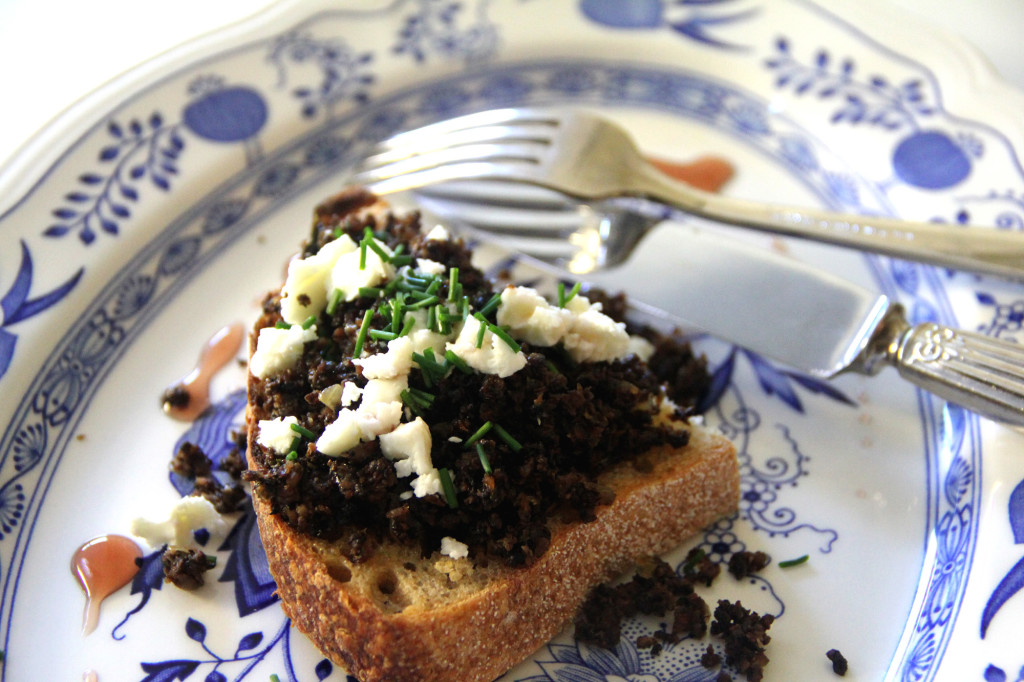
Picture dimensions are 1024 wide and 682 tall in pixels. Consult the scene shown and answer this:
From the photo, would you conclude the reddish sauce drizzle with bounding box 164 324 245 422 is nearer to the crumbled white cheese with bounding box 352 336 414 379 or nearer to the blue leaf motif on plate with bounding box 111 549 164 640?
the blue leaf motif on plate with bounding box 111 549 164 640

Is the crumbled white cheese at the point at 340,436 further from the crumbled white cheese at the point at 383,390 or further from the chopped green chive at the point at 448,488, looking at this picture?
the chopped green chive at the point at 448,488

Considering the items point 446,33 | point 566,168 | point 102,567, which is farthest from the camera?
point 446,33

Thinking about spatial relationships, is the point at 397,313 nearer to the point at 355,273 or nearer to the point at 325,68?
the point at 355,273

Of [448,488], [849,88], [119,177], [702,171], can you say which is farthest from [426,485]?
[849,88]

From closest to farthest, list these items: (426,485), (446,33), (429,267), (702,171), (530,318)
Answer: (426,485) → (530,318) → (429,267) → (702,171) → (446,33)

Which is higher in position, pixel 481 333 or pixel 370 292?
pixel 370 292

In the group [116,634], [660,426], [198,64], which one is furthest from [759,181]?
Result: [116,634]

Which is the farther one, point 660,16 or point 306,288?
point 660,16

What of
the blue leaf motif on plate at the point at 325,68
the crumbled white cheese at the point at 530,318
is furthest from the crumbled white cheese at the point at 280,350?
the blue leaf motif on plate at the point at 325,68
